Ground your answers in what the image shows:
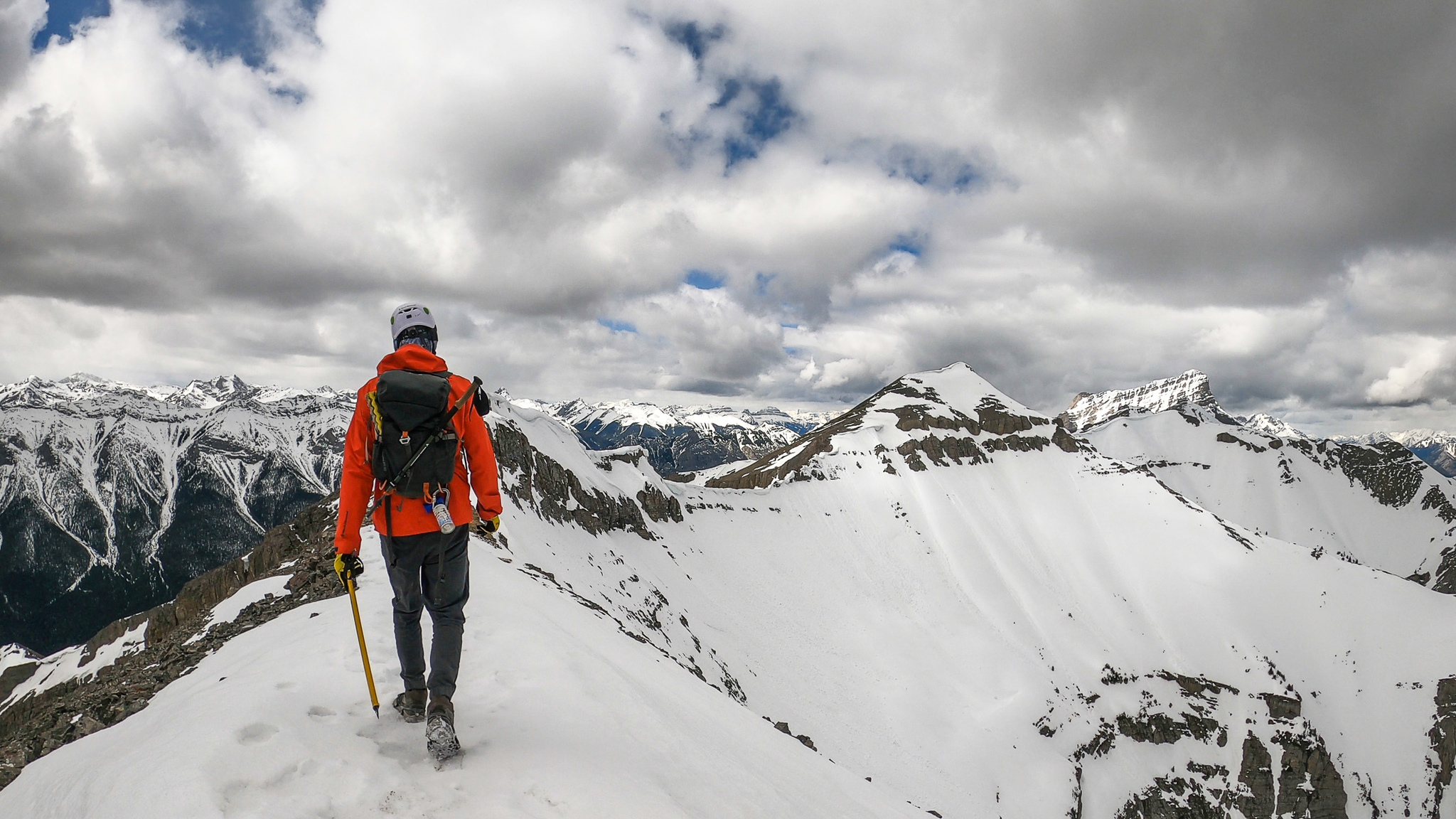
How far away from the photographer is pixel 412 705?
7.39 metres

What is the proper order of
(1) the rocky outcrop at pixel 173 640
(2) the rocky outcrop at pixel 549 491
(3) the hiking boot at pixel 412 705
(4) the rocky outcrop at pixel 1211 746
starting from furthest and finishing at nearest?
1. (4) the rocky outcrop at pixel 1211 746
2. (2) the rocky outcrop at pixel 549 491
3. (1) the rocky outcrop at pixel 173 640
4. (3) the hiking boot at pixel 412 705

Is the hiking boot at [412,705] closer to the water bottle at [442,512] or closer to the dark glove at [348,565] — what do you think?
the dark glove at [348,565]

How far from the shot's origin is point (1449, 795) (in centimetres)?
8988

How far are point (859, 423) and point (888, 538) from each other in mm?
43281

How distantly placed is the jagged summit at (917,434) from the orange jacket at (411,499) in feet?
393

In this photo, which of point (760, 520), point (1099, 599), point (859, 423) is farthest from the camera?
point (859, 423)

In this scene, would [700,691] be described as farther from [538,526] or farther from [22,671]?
[22,671]

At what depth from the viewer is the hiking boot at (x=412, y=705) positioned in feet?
24.1

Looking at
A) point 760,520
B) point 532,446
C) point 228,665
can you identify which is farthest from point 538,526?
point 760,520

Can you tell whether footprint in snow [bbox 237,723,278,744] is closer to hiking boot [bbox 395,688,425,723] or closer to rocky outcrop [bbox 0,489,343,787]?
hiking boot [bbox 395,688,425,723]

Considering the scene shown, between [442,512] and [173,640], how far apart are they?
61.2 feet

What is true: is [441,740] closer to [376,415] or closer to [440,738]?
[440,738]

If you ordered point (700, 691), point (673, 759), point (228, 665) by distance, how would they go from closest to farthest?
point (673, 759)
point (228, 665)
point (700, 691)

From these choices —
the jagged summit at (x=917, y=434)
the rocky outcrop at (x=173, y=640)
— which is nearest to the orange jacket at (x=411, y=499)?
the rocky outcrop at (x=173, y=640)
